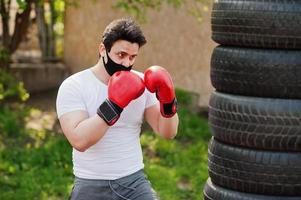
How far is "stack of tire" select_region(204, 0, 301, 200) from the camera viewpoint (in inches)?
184

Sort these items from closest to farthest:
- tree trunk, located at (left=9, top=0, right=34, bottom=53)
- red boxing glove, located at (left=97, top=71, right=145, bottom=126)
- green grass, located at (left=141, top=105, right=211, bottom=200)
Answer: red boxing glove, located at (left=97, top=71, right=145, bottom=126)
green grass, located at (left=141, top=105, right=211, bottom=200)
tree trunk, located at (left=9, top=0, right=34, bottom=53)

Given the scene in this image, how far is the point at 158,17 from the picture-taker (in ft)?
34.0

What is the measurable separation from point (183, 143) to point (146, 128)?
0.49m

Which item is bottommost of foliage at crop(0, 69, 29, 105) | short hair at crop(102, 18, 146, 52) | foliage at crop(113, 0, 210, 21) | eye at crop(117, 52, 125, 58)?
foliage at crop(0, 69, 29, 105)

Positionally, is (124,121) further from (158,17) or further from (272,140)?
(158,17)

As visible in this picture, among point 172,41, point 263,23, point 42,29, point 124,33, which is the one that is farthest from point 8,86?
point 263,23

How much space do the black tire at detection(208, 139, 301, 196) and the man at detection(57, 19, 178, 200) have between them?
469mm

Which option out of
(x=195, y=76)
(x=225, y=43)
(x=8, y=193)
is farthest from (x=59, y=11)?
(x=225, y=43)

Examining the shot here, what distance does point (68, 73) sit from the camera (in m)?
10.9

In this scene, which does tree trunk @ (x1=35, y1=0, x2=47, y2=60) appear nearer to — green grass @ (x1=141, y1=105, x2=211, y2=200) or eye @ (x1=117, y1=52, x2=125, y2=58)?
green grass @ (x1=141, y1=105, x2=211, y2=200)

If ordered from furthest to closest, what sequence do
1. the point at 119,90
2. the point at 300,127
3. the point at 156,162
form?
the point at 156,162
the point at 300,127
the point at 119,90

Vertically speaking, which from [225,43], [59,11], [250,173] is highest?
[225,43]

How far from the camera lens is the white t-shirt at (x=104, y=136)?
4512mm

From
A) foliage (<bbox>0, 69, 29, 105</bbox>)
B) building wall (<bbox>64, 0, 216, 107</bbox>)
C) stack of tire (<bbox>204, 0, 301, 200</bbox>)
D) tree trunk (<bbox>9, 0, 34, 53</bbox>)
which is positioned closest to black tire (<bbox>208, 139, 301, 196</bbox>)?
stack of tire (<bbox>204, 0, 301, 200</bbox>)
